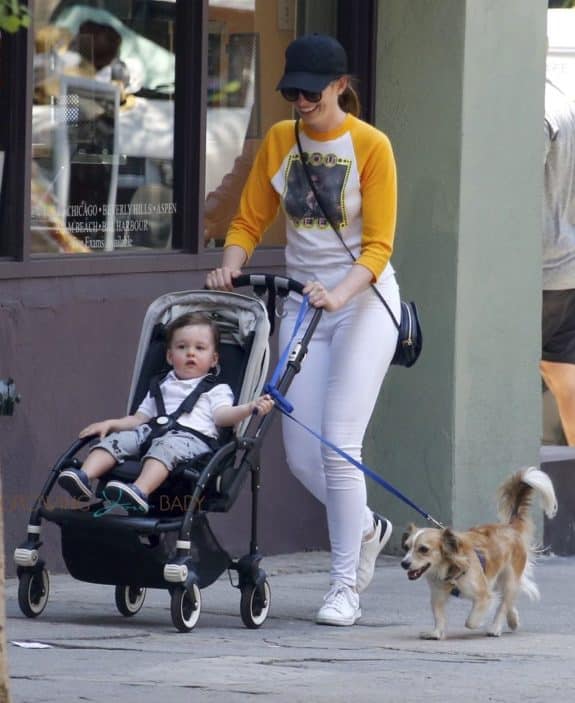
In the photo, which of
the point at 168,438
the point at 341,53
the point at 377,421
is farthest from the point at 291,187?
the point at 377,421

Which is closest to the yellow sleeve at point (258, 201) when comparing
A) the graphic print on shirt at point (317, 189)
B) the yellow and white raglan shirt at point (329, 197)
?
the yellow and white raglan shirt at point (329, 197)

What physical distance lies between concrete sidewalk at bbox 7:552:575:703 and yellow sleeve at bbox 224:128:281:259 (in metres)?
1.52

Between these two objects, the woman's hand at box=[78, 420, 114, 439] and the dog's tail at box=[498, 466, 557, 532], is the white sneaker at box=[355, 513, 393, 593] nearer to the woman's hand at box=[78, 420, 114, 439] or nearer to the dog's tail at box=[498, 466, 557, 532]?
the dog's tail at box=[498, 466, 557, 532]

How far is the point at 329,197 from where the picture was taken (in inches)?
277

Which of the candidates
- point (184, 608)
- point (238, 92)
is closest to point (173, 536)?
point (184, 608)

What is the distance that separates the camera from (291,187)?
7.15 m

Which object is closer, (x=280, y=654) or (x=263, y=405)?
(x=280, y=654)

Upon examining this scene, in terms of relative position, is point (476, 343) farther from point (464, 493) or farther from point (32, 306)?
point (32, 306)

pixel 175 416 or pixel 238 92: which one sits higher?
pixel 238 92

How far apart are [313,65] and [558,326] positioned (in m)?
4.33

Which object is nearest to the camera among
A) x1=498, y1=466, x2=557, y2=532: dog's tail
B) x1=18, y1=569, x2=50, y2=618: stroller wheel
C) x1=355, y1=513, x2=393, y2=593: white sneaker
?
x1=18, y1=569, x2=50, y2=618: stroller wheel

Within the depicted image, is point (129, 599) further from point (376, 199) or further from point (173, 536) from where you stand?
point (376, 199)

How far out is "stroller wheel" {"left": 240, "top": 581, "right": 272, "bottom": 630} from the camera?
6.98m

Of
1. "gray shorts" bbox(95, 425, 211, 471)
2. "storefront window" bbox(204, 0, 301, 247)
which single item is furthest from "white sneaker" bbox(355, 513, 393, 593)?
"storefront window" bbox(204, 0, 301, 247)
